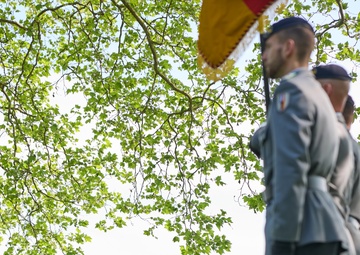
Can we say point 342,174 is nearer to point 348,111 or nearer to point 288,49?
point 288,49

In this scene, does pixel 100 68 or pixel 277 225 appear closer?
pixel 277 225

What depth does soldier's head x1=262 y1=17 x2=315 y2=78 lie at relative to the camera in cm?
276

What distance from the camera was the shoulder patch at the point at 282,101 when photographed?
2.59 metres

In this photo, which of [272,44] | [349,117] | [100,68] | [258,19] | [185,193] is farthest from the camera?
[100,68]

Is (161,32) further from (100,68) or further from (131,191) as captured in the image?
(131,191)

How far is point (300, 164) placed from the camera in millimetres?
2465

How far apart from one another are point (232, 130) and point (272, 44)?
819 centimetres

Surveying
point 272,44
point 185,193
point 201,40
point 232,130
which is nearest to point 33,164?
point 185,193

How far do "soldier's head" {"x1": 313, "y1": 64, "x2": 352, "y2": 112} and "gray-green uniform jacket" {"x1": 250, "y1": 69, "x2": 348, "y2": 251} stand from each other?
509mm

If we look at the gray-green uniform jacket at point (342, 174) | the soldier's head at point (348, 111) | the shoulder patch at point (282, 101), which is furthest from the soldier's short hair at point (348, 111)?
the shoulder patch at point (282, 101)

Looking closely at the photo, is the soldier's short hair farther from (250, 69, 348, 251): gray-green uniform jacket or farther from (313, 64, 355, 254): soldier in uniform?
(250, 69, 348, 251): gray-green uniform jacket

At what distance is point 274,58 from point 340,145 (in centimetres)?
52

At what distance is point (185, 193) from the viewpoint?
1067cm

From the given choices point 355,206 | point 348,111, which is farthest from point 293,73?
point 348,111
